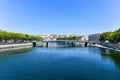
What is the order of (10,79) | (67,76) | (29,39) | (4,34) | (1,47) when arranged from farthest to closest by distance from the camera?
(29,39)
(4,34)
(1,47)
(67,76)
(10,79)

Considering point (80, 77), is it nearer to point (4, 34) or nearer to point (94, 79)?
point (94, 79)

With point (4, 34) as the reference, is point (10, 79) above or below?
below

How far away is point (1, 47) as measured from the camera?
73.9 meters

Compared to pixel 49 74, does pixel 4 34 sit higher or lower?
higher

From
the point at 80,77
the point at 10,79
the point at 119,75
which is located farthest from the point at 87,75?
the point at 10,79

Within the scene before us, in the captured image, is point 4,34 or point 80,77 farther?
point 4,34

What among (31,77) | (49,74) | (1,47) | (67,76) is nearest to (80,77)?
(67,76)

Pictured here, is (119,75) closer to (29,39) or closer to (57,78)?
(57,78)

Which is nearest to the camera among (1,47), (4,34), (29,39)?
(1,47)

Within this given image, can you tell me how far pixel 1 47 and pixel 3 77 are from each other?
48.0 meters

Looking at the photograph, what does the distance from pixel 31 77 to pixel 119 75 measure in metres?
11.8

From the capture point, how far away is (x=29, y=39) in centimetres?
12825

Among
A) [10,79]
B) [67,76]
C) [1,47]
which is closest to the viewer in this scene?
[10,79]

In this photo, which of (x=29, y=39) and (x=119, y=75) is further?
(x=29, y=39)
